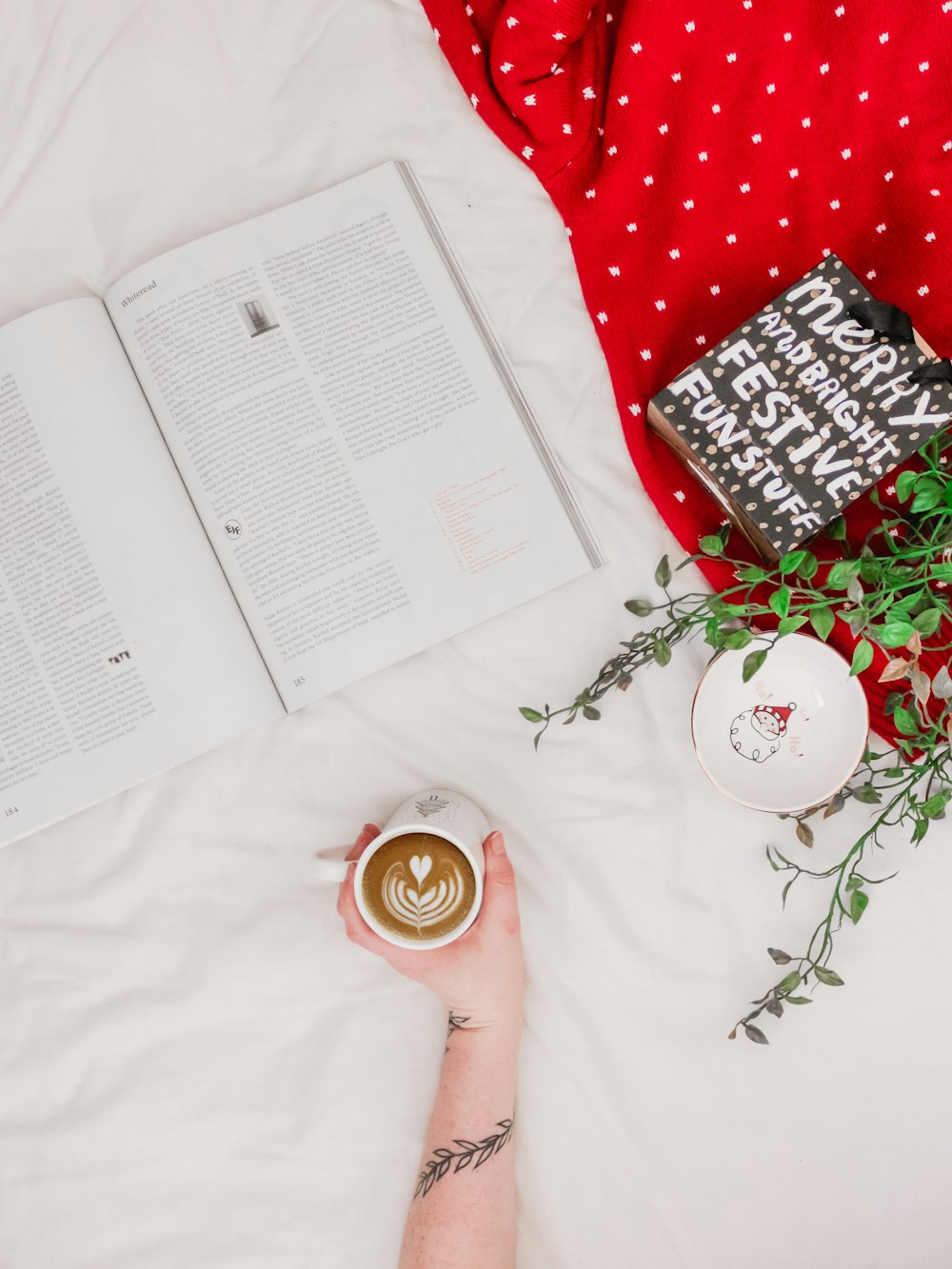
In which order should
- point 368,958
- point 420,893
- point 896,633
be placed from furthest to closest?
point 368,958 → point 420,893 → point 896,633

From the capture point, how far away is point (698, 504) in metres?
0.78

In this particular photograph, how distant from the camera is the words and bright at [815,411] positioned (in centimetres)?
67

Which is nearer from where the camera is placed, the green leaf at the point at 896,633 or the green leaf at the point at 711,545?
the green leaf at the point at 896,633

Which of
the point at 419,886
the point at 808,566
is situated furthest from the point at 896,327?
the point at 419,886

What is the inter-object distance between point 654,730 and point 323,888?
32 centimetres

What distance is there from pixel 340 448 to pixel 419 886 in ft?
1.25

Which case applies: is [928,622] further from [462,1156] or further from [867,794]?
[462,1156]

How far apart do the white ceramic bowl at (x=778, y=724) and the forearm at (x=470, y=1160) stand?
28 cm

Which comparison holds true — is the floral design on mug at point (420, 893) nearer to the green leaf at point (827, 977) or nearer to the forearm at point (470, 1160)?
the forearm at point (470, 1160)

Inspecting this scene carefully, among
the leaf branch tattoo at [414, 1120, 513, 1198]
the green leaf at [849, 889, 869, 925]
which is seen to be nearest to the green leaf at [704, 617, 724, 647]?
the green leaf at [849, 889, 869, 925]

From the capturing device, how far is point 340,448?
801 mm

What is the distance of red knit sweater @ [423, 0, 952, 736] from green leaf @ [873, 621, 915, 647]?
183mm

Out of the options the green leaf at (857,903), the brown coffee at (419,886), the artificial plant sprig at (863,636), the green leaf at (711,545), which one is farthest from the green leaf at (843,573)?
the brown coffee at (419,886)

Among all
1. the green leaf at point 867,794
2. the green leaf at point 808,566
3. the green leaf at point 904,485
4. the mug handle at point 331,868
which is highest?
the green leaf at point 904,485
